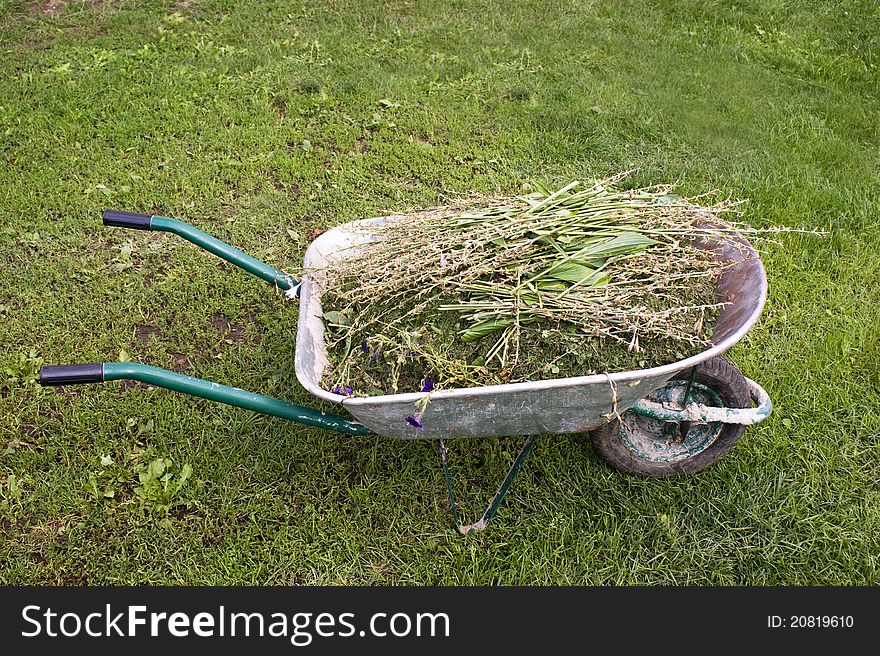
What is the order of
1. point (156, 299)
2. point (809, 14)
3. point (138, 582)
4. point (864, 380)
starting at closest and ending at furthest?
point (138, 582) → point (864, 380) → point (156, 299) → point (809, 14)

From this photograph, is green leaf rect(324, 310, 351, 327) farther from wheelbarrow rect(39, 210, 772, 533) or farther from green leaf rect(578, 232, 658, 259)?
green leaf rect(578, 232, 658, 259)

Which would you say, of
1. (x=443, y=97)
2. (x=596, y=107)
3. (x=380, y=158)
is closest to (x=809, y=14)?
(x=596, y=107)

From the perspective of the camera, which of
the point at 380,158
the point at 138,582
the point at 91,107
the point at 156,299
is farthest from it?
the point at 91,107

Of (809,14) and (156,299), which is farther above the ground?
(809,14)

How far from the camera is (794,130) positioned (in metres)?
4.64

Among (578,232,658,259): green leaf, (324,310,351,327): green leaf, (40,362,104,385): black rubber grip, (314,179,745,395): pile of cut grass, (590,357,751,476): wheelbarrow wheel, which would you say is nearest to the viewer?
(40,362,104,385): black rubber grip

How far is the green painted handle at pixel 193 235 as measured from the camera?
7.95 ft

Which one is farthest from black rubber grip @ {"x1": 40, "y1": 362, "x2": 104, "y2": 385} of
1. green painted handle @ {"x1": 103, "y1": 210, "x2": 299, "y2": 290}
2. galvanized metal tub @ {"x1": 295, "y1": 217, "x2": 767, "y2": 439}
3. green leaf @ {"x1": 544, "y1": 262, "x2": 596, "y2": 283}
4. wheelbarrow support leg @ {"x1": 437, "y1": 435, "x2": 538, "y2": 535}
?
green leaf @ {"x1": 544, "y1": 262, "x2": 596, "y2": 283}

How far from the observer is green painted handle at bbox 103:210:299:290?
95.4 inches

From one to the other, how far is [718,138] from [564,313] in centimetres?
312

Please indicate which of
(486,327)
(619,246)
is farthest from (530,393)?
(619,246)

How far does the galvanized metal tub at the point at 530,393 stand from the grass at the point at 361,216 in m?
0.71

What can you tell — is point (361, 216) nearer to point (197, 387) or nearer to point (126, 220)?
point (126, 220)

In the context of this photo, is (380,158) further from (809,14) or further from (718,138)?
(809,14)
